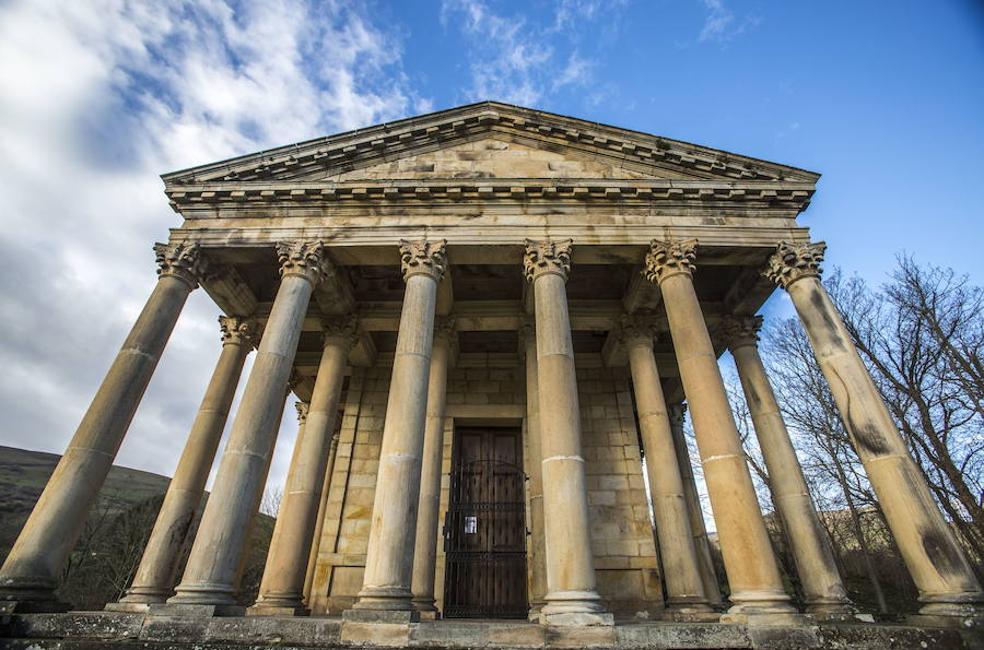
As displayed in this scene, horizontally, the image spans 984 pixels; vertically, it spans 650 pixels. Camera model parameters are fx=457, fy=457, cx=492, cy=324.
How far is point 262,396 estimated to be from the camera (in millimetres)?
8992

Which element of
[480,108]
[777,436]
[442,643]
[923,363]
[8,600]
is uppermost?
[480,108]

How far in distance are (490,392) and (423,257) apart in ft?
21.1

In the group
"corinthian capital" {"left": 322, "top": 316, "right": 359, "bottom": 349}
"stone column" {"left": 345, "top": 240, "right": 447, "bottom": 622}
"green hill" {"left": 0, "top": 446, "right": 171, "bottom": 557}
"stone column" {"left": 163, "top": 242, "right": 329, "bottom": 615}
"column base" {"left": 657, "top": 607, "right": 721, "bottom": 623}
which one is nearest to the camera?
"stone column" {"left": 345, "top": 240, "right": 447, "bottom": 622}

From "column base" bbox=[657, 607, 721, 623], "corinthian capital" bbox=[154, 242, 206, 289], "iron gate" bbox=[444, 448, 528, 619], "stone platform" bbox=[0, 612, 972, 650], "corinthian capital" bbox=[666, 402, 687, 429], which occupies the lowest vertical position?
"stone platform" bbox=[0, 612, 972, 650]

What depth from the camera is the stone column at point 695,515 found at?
11704 mm

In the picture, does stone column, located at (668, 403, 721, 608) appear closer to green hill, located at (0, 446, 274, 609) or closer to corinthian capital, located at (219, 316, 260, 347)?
corinthian capital, located at (219, 316, 260, 347)

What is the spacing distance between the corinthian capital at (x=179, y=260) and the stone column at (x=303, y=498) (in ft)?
12.3

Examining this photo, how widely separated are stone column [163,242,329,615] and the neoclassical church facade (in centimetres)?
4

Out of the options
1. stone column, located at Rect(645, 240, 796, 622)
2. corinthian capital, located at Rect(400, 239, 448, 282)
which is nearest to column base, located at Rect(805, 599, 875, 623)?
stone column, located at Rect(645, 240, 796, 622)

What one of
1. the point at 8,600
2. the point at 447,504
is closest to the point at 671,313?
the point at 447,504

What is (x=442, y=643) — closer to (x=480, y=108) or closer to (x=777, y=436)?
(x=777, y=436)

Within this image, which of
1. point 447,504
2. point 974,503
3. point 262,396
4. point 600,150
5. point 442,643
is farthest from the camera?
point 974,503

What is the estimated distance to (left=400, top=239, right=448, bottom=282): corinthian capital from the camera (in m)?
10.5

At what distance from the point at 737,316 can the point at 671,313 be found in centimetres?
413
